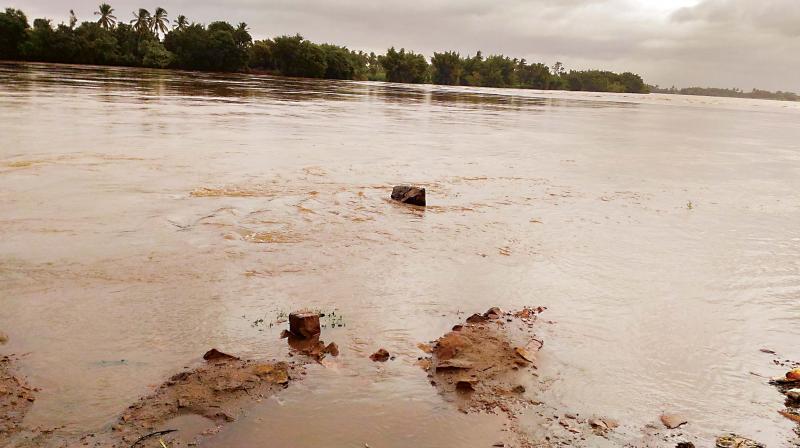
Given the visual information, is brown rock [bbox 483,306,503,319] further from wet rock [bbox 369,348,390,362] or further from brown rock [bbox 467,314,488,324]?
wet rock [bbox 369,348,390,362]

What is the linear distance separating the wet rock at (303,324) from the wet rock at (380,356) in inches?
22.3

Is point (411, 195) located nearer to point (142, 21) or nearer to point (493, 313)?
point (493, 313)

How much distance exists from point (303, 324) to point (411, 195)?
5.30 metres

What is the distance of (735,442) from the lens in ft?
12.1

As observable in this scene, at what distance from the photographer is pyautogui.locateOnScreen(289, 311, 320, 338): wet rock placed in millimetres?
4750

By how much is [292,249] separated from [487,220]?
134 inches

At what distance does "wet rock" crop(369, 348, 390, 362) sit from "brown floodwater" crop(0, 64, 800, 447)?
0.28 ft

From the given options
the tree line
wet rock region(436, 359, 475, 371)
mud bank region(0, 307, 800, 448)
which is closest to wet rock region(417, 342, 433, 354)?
mud bank region(0, 307, 800, 448)

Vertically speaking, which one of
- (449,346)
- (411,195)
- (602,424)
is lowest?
(602,424)

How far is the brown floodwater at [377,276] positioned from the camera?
4.02m

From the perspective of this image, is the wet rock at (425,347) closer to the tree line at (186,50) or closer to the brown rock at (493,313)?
the brown rock at (493,313)

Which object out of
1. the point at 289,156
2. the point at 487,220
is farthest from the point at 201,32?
the point at 487,220

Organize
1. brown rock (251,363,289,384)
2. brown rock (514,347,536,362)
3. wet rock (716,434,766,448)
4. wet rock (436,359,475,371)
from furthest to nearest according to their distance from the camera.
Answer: brown rock (514,347,536,362) → wet rock (436,359,475,371) → brown rock (251,363,289,384) → wet rock (716,434,766,448)

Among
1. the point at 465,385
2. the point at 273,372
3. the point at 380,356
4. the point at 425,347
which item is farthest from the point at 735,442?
the point at 273,372
